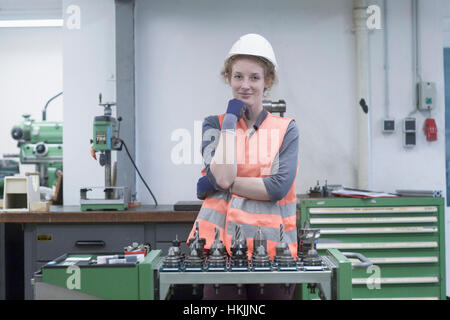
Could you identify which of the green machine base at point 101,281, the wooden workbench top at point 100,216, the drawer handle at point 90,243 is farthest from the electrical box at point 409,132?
the green machine base at point 101,281

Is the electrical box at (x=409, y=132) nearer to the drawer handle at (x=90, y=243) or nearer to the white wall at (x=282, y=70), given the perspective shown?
the white wall at (x=282, y=70)

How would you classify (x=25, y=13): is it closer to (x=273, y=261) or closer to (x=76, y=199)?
(x=76, y=199)

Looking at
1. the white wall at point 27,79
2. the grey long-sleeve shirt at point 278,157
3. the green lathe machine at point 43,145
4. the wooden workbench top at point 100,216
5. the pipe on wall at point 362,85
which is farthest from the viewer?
the white wall at point 27,79

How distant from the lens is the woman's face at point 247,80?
4.58ft

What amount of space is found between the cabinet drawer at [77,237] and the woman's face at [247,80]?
49.2 inches

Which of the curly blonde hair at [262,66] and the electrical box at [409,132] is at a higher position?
the curly blonde hair at [262,66]

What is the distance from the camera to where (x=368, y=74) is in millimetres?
3033

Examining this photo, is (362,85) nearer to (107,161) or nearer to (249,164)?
(107,161)

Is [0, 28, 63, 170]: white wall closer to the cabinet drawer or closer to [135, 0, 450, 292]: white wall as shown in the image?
[135, 0, 450, 292]: white wall

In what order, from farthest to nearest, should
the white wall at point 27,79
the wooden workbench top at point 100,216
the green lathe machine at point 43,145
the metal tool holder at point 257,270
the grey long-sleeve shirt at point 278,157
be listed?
the white wall at point 27,79 < the green lathe machine at point 43,145 < the wooden workbench top at point 100,216 < the grey long-sleeve shirt at point 278,157 < the metal tool holder at point 257,270

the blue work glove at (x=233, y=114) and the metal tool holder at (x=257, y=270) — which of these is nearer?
the metal tool holder at (x=257, y=270)

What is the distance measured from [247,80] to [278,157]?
0.87ft
